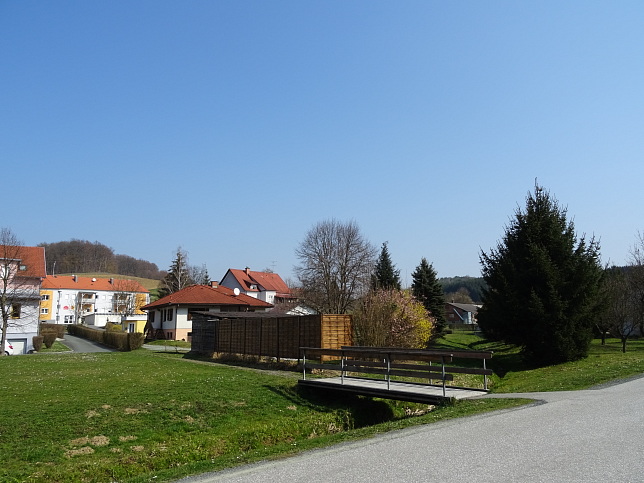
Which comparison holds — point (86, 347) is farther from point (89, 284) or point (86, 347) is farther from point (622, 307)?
point (89, 284)

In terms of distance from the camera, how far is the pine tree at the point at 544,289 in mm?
23859

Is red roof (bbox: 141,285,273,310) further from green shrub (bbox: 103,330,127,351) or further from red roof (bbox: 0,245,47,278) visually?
red roof (bbox: 0,245,47,278)

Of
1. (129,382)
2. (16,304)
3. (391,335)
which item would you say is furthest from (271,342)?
(16,304)

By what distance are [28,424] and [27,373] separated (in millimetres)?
9374

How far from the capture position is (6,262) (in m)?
41.3

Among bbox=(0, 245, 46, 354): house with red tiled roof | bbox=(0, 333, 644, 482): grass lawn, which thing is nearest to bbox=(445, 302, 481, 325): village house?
bbox=(0, 245, 46, 354): house with red tiled roof

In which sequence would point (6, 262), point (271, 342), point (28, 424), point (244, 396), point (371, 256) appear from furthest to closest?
point (371, 256)
point (6, 262)
point (271, 342)
point (244, 396)
point (28, 424)

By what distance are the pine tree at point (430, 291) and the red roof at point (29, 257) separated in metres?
35.9

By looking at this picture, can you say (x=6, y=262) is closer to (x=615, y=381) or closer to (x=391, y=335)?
(x=391, y=335)

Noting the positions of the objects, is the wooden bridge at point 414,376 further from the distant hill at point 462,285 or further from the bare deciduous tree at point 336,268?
the distant hill at point 462,285

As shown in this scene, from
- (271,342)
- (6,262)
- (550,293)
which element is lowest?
(271,342)

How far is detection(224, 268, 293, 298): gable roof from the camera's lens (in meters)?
81.1

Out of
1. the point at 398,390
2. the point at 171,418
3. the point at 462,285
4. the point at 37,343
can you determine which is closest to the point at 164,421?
the point at 171,418

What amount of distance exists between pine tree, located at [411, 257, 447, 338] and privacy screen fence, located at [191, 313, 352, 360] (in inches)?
1084
